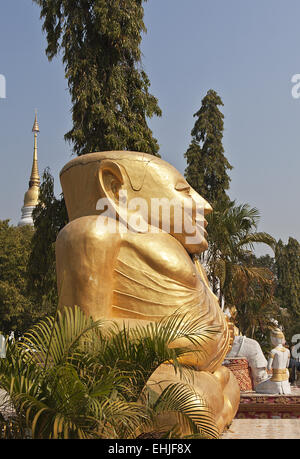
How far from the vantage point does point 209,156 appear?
21531mm

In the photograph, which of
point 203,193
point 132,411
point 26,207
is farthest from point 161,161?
point 26,207

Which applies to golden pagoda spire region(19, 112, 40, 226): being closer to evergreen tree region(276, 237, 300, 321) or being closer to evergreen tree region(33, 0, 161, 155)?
evergreen tree region(276, 237, 300, 321)

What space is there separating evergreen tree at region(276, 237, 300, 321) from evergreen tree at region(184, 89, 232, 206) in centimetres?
1391

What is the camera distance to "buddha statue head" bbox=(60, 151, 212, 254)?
5922mm

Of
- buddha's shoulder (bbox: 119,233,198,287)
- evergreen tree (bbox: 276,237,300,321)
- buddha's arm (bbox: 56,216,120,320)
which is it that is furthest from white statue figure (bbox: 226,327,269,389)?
evergreen tree (bbox: 276,237,300,321)

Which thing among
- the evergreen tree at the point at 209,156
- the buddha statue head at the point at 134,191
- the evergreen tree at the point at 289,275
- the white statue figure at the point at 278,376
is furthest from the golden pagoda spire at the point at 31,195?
the buddha statue head at the point at 134,191

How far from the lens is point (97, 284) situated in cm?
549

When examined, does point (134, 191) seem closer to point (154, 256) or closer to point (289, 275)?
point (154, 256)

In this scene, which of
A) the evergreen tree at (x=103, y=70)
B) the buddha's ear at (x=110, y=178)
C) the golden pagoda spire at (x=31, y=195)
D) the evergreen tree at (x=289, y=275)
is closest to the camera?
the buddha's ear at (x=110, y=178)

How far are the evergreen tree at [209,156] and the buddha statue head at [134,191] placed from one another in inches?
599

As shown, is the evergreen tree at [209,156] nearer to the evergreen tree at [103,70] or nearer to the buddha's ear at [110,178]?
the evergreen tree at [103,70]

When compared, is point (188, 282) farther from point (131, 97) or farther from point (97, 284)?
point (131, 97)

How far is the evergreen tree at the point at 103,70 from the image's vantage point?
11.3 m
